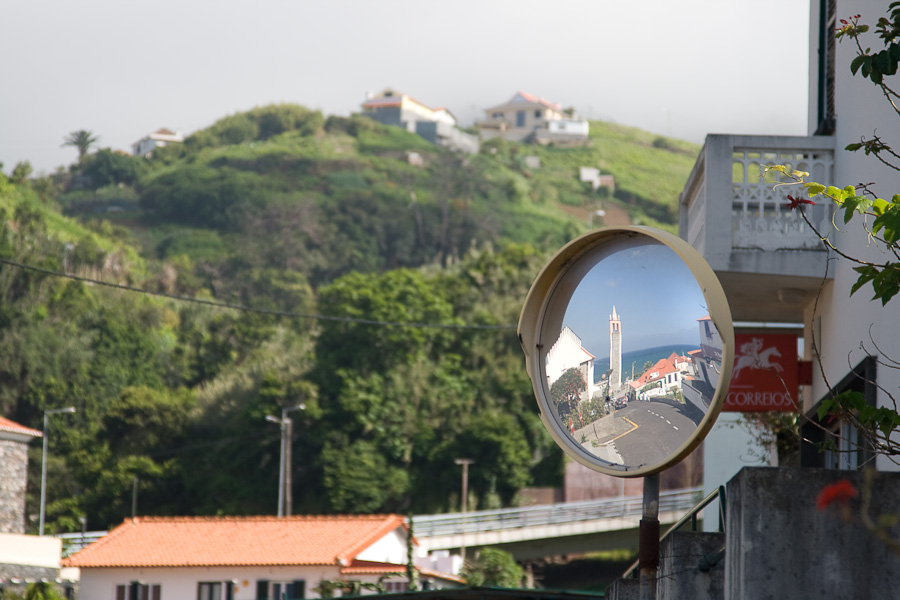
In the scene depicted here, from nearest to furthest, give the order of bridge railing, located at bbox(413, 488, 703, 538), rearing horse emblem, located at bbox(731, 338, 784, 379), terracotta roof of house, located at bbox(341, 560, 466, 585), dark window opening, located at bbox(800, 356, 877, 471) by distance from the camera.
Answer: dark window opening, located at bbox(800, 356, 877, 471) → rearing horse emblem, located at bbox(731, 338, 784, 379) → terracotta roof of house, located at bbox(341, 560, 466, 585) → bridge railing, located at bbox(413, 488, 703, 538)

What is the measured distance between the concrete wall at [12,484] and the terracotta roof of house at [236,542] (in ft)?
18.2

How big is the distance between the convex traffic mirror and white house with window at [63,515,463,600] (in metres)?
28.4

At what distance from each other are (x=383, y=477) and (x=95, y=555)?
29342 mm

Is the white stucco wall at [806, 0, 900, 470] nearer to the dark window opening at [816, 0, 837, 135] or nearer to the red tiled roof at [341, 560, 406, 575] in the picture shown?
the dark window opening at [816, 0, 837, 135]

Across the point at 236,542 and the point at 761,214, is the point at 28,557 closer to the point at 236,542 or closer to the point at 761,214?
the point at 236,542

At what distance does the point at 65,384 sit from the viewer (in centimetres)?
8075

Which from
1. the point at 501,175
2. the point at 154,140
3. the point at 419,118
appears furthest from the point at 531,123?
the point at 154,140

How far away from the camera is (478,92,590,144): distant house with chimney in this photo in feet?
519

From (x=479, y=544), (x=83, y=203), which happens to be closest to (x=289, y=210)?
(x=83, y=203)

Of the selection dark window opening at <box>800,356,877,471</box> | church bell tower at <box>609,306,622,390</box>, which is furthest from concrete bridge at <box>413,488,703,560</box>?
church bell tower at <box>609,306,622,390</box>

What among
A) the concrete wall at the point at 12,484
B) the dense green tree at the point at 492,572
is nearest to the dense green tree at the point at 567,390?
the dense green tree at the point at 492,572

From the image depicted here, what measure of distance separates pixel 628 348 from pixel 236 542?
33.0 meters

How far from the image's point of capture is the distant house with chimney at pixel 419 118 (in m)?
154

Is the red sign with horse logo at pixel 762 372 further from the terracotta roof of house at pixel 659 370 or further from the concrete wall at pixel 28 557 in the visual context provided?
the concrete wall at pixel 28 557
